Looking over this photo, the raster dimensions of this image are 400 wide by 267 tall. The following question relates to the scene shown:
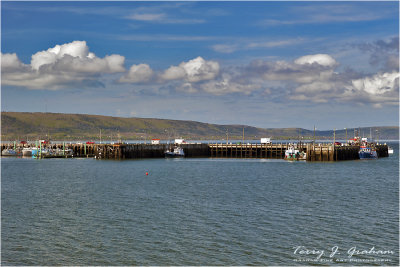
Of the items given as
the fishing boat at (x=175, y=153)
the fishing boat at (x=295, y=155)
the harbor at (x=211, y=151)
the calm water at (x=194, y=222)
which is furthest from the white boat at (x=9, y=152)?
the calm water at (x=194, y=222)

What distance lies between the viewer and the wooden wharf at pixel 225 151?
396 ft

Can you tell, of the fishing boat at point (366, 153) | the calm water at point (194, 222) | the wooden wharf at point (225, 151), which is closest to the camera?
the calm water at point (194, 222)

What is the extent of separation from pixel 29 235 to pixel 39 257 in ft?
20.5

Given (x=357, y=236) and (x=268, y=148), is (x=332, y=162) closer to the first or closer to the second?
(x=268, y=148)

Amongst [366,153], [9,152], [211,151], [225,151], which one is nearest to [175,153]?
[211,151]

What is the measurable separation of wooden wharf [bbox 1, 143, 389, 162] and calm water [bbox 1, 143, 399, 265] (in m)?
49.3

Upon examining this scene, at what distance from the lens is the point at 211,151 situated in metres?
155

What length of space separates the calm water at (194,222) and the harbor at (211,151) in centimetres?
5048

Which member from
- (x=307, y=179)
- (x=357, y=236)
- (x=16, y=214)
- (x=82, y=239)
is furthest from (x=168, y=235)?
(x=307, y=179)

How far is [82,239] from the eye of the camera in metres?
35.3

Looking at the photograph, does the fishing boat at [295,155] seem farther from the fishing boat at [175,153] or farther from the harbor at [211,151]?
the fishing boat at [175,153]

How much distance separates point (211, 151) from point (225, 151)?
5.26m

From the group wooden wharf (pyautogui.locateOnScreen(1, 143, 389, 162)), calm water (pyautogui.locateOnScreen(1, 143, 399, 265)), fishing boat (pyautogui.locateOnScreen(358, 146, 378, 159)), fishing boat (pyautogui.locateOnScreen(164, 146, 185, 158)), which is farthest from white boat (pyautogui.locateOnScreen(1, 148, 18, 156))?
fishing boat (pyautogui.locateOnScreen(358, 146, 378, 159))

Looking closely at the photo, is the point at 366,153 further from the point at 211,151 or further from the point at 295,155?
the point at 211,151
